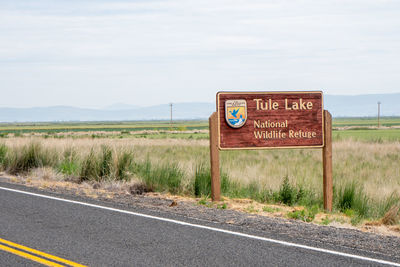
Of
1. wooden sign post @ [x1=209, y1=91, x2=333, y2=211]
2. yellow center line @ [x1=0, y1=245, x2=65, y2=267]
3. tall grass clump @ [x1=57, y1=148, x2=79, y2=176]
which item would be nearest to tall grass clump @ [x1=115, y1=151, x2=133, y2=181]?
tall grass clump @ [x1=57, y1=148, x2=79, y2=176]

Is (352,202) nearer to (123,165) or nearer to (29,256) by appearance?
(123,165)

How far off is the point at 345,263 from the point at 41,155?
1452 cm

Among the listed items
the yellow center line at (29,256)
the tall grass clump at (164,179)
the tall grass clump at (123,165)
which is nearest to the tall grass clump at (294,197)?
the tall grass clump at (164,179)

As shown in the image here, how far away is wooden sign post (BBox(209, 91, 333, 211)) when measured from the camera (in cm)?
1145

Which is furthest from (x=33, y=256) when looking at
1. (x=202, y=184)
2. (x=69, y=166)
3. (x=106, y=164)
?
(x=69, y=166)

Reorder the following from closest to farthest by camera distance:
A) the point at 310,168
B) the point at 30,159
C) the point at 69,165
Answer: the point at 69,165 → the point at 30,159 → the point at 310,168

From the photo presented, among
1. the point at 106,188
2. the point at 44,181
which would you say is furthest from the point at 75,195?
the point at 44,181

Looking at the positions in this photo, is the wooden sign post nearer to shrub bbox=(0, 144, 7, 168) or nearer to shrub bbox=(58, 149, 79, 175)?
shrub bbox=(58, 149, 79, 175)

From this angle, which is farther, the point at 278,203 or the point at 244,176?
the point at 244,176

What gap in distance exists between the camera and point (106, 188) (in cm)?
1380

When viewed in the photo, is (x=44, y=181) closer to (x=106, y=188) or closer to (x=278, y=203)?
(x=106, y=188)

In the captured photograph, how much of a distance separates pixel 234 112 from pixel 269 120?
85 cm

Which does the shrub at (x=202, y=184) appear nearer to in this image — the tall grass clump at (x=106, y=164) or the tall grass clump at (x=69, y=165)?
the tall grass clump at (x=106, y=164)

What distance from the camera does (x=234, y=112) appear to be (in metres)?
11.4
